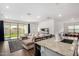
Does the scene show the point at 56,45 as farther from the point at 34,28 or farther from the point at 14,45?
the point at 14,45

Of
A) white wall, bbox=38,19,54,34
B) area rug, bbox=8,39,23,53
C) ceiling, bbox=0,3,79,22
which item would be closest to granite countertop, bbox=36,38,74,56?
white wall, bbox=38,19,54,34

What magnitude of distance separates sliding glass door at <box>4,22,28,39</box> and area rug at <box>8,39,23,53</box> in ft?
0.31

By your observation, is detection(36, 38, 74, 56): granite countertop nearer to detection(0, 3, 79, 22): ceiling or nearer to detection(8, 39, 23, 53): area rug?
detection(8, 39, 23, 53): area rug

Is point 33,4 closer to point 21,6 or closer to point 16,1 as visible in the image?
point 21,6

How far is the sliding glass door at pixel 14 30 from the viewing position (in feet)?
5.59

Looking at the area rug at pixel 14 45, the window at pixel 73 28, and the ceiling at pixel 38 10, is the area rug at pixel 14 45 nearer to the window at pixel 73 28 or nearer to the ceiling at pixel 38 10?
the ceiling at pixel 38 10

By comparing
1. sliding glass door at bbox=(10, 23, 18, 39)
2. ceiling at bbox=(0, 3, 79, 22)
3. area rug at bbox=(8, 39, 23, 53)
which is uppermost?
ceiling at bbox=(0, 3, 79, 22)

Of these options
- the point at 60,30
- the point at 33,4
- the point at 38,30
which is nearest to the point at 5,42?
the point at 38,30

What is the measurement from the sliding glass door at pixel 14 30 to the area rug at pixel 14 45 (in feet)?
0.31

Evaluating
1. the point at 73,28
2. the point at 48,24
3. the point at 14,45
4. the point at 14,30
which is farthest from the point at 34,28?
the point at 73,28

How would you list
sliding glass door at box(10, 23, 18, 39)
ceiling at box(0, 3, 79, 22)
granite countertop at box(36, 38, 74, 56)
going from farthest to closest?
sliding glass door at box(10, 23, 18, 39)
ceiling at box(0, 3, 79, 22)
granite countertop at box(36, 38, 74, 56)

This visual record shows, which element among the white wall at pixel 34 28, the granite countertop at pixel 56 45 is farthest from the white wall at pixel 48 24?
the granite countertop at pixel 56 45

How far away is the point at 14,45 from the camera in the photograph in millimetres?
1765

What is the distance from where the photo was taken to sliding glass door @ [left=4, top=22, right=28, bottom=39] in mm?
1703
